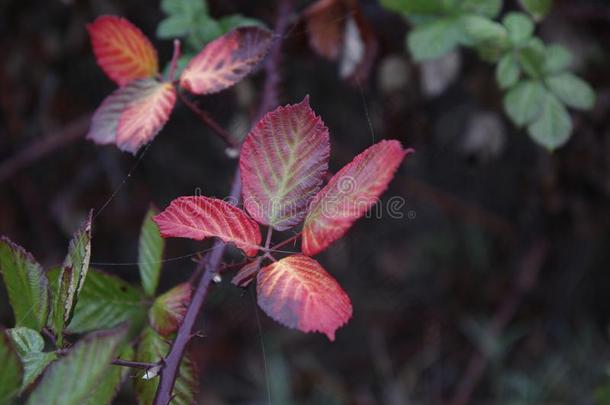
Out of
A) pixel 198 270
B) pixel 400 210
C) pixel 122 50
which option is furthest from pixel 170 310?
pixel 400 210

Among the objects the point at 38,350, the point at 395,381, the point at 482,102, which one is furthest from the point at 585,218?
the point at 38,350

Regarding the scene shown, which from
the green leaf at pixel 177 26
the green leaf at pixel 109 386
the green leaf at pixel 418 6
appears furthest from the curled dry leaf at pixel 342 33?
the green leaf at pixel 109 386

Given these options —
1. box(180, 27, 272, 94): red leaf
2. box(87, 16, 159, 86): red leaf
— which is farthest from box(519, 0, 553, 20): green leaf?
box(87, 16, 159, 86): red leaf

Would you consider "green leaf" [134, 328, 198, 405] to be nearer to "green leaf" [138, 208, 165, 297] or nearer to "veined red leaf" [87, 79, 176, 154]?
"green leaf" [138, 208, 165, 297]

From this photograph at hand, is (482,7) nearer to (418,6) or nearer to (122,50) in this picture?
(418,6)

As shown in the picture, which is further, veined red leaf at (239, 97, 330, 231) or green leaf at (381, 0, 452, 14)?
green leaf at (381, 0, 452, 14)

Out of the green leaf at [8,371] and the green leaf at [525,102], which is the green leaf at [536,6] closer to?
the green leaf at [525,102]

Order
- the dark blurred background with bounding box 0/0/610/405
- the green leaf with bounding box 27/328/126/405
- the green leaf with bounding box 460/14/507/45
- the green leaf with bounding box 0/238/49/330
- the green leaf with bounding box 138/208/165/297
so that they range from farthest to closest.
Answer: the dark blurred background with bounding box 0/0/610/405 < the green leaf with bounding box 460/14/507/45 < the green leaf with bounding box 138/208/165/297 < the green leaf with bounding box 0/238/49/330 < the green leaf with bounding box 27/328/126/405
